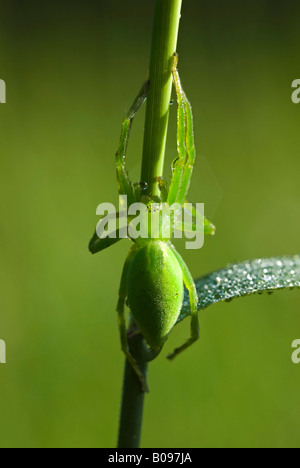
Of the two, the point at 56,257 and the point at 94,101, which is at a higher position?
the point at 94,101

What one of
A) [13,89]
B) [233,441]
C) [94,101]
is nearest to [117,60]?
[94,101]

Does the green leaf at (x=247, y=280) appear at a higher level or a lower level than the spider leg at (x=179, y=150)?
lower

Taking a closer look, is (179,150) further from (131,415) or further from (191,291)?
(131,415)

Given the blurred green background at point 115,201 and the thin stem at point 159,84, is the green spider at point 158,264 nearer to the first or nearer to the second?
the thin stem at point 159,84

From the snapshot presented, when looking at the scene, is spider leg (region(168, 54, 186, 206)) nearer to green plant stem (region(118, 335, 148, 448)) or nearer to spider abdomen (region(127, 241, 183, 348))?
spider abdomen (region(127, 241, 183, 348))

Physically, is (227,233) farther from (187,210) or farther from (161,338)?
(161,338)

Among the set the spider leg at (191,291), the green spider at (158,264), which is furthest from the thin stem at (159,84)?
the spider leg at (191,291)

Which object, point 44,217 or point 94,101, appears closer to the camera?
point 44,217

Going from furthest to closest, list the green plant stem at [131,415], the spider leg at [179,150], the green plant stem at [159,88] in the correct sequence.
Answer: the spider leg at [179,150]
the green plant stem at [131,415]
the green plant stem at [159,88]
